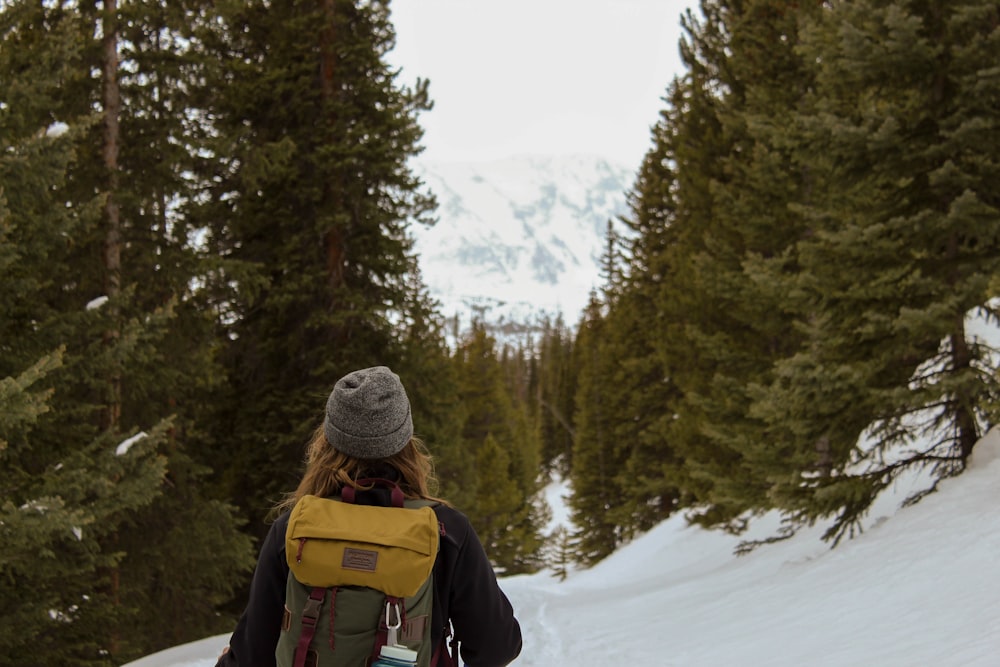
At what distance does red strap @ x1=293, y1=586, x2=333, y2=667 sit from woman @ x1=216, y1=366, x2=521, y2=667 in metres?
0.23

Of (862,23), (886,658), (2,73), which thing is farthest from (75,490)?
(862,23)

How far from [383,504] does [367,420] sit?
288mm

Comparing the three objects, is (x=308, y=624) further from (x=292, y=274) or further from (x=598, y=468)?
(x=598, y=468)

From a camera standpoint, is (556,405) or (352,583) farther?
(556,405)

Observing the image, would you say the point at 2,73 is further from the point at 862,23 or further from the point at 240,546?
the point at 862,23

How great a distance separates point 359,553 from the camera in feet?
7.43

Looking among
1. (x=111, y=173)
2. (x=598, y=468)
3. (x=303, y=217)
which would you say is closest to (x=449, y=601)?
(x=111, y=173)

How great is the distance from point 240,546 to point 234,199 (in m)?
5.73

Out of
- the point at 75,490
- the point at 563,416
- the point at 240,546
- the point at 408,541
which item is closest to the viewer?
the point at 408,541

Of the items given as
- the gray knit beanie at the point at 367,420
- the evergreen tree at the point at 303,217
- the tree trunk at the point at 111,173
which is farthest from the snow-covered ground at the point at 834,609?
the evergreen tree at the point at 303,217

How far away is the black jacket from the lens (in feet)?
8.14

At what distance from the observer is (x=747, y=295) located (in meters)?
13.4

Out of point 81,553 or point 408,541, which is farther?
point 81,553

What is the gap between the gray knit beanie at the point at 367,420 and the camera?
8.23ft
